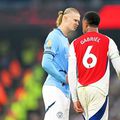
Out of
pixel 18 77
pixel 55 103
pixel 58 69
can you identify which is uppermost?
pixel 58 69

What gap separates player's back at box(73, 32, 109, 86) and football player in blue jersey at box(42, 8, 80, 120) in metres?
0.52

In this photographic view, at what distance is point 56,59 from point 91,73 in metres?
0.70

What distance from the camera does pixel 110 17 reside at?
15875mm

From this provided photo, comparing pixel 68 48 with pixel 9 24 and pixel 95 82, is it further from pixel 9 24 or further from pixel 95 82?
pixel 9 24

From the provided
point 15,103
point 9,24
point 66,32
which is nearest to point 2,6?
point 9,24

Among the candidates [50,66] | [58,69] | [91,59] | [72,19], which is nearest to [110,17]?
[72,19]

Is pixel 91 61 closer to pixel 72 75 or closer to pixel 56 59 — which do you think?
pixel 72 75

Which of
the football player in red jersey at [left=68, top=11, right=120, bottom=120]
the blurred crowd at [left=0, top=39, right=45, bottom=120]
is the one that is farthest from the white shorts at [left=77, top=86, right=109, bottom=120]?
the blurred crowd at [left=0, top=39, right=45, bottom=120]

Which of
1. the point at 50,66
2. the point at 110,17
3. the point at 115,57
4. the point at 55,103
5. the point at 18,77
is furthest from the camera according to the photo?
the point at 18,77

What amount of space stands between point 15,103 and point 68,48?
6522 mm

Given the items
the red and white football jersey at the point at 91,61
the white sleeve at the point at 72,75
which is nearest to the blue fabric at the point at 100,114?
the red and white football jersey at the point at 91,61

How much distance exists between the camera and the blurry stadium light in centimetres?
1564

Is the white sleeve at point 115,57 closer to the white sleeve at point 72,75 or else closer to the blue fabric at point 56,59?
the white sleeve at point 72,75

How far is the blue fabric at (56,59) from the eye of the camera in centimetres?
933
